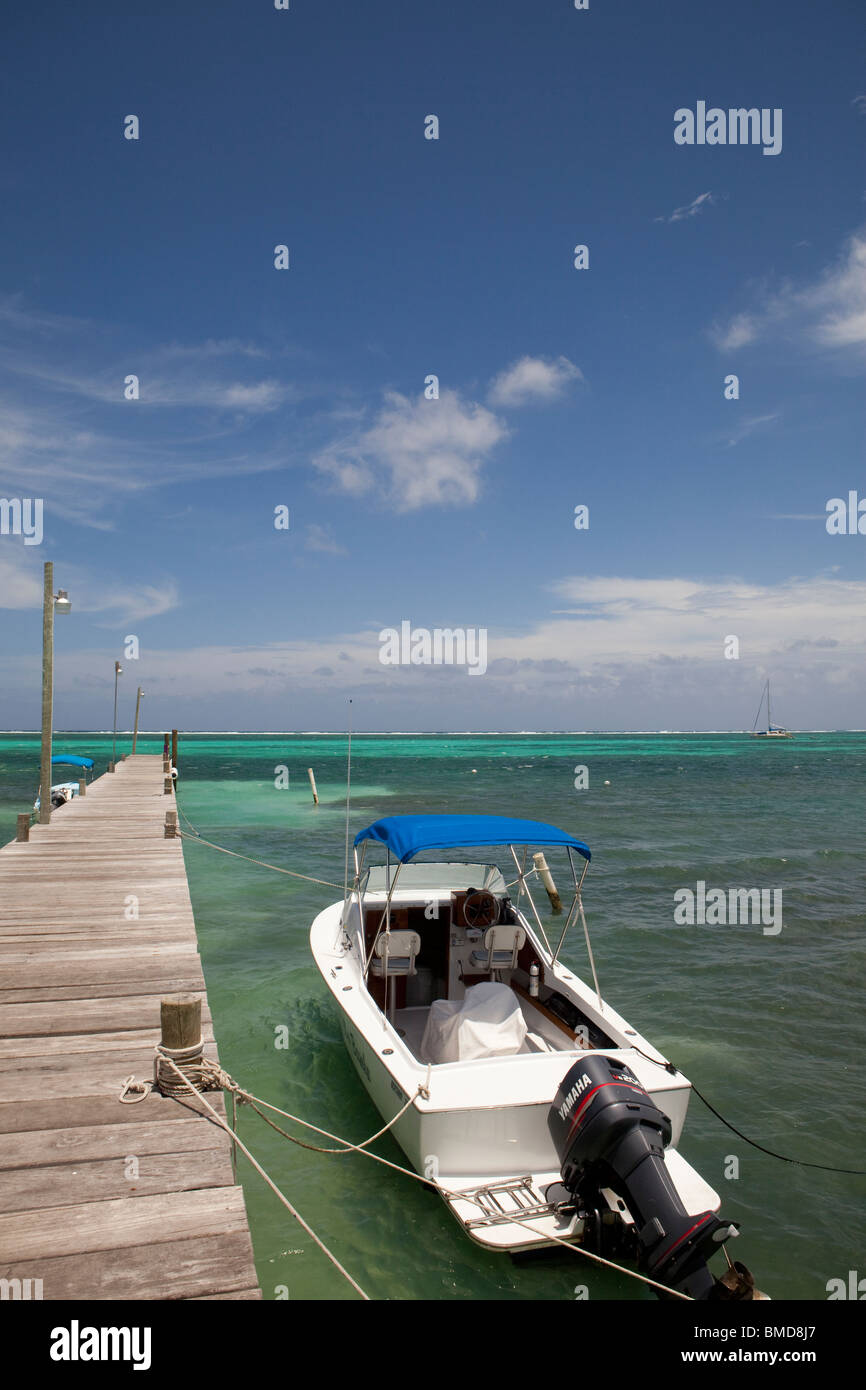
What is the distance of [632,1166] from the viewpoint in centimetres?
462

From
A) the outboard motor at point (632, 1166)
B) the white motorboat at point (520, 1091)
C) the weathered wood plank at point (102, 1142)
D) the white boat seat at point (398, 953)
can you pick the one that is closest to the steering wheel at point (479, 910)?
the white motorboat at point (520, 1091)

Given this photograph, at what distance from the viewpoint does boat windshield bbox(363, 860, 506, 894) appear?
986 centimetres

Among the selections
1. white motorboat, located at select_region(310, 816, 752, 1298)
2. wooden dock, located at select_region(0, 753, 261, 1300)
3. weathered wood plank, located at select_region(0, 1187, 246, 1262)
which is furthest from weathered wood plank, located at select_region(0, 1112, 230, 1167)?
white motorboat, located at select_region(310, 816, 752, 1298)

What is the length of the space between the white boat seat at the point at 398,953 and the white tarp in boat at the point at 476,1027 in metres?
1.00

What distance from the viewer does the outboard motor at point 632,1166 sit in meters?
4.17

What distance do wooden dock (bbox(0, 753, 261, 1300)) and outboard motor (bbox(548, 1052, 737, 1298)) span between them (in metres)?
2.30

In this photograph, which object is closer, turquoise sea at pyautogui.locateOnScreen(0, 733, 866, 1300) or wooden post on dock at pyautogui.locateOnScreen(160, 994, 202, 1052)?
wooden post on dock at pyautogui.locateOnScreen(160, 994, 202, 1052)

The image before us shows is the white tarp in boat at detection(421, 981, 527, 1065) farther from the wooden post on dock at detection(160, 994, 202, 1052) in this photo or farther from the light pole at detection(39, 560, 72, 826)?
the light pole at detection(39, 560, 72, 826)

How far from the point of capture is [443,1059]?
6.88 meters

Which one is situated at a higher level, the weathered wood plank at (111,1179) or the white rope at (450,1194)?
the weathered wood plank at (111,1179)

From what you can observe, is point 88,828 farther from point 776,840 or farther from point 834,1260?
point 776,840

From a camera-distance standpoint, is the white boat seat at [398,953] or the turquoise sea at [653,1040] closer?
the turquoise sea at [653,1040]

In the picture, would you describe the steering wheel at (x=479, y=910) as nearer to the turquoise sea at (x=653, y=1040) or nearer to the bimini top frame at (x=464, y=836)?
the bimini top frame at (x=464, y=836)
